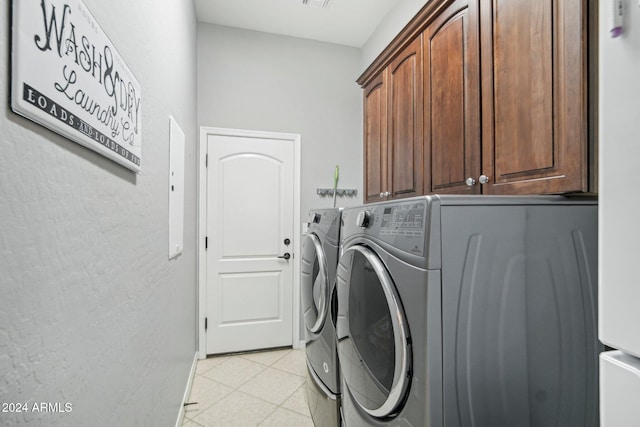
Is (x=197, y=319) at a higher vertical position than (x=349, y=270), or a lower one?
lower

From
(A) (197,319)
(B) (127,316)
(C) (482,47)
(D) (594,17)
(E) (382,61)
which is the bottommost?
(A) (197,319)

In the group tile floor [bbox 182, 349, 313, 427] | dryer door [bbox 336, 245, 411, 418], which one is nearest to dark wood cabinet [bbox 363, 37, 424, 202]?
dryer door [bbox 336, 245, 411, 418]

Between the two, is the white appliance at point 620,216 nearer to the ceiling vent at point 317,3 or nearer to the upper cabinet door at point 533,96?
the upper cabinet door at point 533,96

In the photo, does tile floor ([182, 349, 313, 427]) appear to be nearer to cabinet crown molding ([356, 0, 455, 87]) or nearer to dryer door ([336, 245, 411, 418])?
dryer door ([336, 245, 411, 418])

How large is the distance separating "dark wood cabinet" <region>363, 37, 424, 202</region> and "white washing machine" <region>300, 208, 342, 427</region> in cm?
47

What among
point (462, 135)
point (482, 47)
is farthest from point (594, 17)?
point (462, 135)

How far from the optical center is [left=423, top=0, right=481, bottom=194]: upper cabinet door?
1.28 meters

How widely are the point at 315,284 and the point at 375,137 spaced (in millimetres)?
1107

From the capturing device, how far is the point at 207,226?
275cm

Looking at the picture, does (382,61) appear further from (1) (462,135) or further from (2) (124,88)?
(2) (124,88)

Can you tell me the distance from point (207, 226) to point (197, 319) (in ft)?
2.73

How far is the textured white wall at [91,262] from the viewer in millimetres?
465

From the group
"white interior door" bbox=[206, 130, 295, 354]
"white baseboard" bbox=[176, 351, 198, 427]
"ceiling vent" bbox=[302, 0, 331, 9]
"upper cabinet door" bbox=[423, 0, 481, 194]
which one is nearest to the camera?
"upper cabinet door" bbox=[423, 0, 481, 194]

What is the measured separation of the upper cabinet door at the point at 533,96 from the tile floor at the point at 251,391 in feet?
5.88
